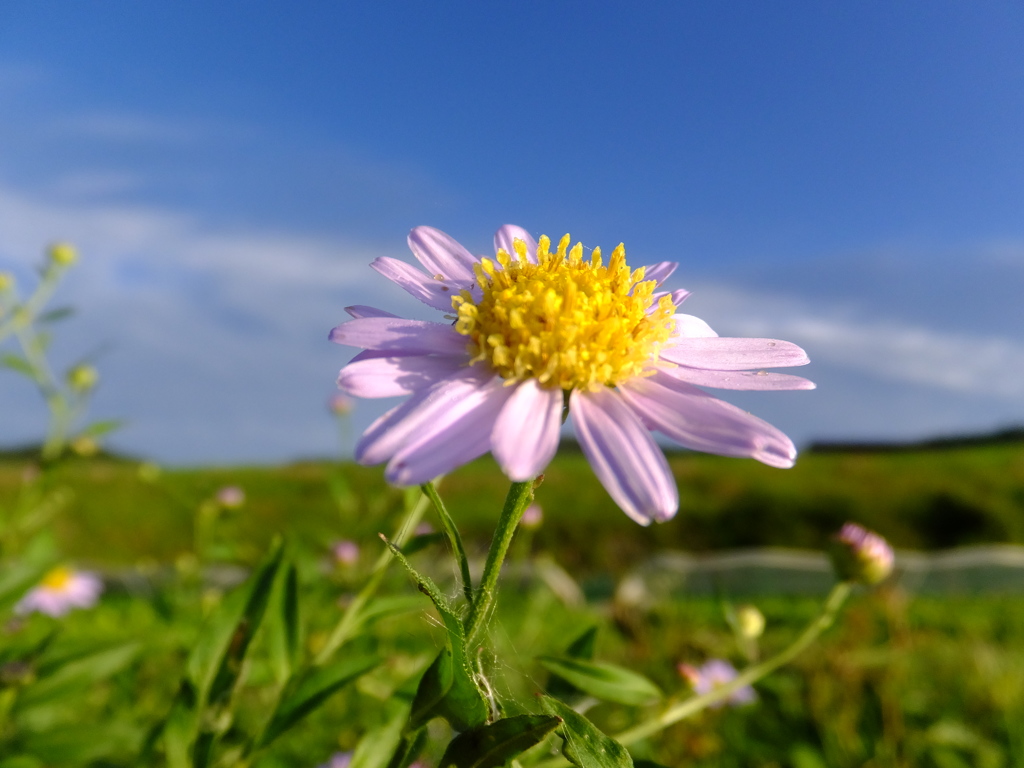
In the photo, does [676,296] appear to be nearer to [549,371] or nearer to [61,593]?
[549,371]

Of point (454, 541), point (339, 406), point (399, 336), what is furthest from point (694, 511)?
point (454, 541)

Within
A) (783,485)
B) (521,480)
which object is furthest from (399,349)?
(783,485)

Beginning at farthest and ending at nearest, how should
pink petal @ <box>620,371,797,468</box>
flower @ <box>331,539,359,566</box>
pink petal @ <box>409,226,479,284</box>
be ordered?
flower @ <box>331,539,359,566</box> → pink petal @ <box>409,226,479,284</box> → pink petal @ <box>620,371,797,468</box>

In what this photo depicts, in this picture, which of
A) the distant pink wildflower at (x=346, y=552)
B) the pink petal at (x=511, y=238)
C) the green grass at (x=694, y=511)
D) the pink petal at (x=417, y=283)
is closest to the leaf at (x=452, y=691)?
the pink petal at (x=417, y=283)

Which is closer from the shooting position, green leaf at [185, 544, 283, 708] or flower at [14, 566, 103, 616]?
green leaf at [185, 544, 283, 708]

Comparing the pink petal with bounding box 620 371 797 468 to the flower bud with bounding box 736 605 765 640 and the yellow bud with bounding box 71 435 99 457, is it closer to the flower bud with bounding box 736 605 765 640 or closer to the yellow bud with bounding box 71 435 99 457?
the flower bud with bounding box 736 605 765 640

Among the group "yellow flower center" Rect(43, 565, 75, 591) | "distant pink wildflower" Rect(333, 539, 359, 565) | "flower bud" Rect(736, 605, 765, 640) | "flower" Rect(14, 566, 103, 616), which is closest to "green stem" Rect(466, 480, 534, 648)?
"flower bud" Rect(736, 605, 765, 640)

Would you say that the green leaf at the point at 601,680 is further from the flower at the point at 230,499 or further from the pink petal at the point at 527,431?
the flower at the point at 230,499

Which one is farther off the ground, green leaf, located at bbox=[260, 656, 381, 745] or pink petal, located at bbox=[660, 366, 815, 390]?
pink petal, located at bbox=[660, 366, 815, 390]

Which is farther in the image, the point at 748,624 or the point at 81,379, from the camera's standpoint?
the point at 81,379
